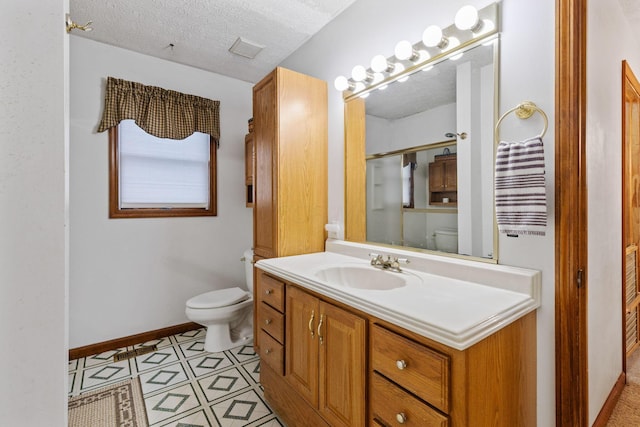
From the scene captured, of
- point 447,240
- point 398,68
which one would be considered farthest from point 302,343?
point 398,68

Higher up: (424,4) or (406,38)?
(424,4)

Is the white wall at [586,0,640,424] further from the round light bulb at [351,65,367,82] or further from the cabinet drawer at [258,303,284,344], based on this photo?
the cabinet drawer at [258,303,284,344]

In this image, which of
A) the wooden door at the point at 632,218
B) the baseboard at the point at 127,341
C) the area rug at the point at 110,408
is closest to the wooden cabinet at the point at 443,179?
the wooden door at the point at 632,218

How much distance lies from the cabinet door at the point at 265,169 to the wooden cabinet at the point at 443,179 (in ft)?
3.16

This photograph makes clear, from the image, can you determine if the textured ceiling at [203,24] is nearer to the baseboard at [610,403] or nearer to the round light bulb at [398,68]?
the round light bulb at [398,68]

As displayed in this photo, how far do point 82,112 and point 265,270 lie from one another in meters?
1.98

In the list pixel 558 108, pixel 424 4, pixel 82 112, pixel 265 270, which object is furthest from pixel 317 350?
pixel 82 112

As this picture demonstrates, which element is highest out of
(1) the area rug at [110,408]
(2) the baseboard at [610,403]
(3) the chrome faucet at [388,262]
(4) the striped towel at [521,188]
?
(4) the striped towel at [521,188]

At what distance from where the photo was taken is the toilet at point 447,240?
1.42m

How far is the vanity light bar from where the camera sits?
1.25m

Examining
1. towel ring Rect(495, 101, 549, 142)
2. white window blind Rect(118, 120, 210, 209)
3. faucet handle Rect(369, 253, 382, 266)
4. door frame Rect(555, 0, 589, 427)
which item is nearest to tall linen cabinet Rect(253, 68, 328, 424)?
faucet handle Rect(369, 253, 382, 266)

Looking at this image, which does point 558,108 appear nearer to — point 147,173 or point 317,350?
point 317,350

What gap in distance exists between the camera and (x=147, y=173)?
2.61 meters

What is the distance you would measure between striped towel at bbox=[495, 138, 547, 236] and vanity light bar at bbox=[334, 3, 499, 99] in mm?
522
